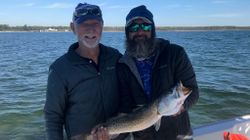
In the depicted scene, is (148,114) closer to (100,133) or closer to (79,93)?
(100,133)

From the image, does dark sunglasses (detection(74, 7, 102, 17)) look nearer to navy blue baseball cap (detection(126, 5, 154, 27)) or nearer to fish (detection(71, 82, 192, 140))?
navy blue baseball cap (detection(126, 5, 154, 27))

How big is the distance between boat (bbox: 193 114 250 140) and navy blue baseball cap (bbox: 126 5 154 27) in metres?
2.33

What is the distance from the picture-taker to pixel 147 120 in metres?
4.02

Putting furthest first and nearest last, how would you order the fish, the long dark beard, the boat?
the boat, the long dark beard, the fish

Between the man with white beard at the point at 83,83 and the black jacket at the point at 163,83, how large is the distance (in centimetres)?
14

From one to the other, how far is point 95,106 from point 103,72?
370 mm

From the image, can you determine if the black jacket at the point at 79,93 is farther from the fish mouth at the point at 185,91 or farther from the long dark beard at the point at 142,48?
the fish mouth at the point at 185,91

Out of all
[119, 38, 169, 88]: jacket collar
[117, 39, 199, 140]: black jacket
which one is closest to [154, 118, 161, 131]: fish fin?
[117, 39, 199, 140]: black jacket

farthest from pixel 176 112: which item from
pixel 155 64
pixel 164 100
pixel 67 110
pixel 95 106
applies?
pixel 67 110

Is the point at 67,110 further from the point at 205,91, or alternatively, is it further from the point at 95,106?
the point at 205,91

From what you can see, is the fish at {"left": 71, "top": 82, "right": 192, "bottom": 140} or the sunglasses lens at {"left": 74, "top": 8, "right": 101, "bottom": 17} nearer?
the fish at {"left": 71, "top": 82, "right": 192, "bottom": 140}

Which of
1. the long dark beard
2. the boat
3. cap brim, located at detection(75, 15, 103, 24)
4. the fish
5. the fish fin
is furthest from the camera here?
the boat

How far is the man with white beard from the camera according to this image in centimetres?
421

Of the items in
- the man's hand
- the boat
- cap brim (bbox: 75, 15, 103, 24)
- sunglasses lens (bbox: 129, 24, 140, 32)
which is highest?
cap brim (bbox: 75, 15, 103, 24)
